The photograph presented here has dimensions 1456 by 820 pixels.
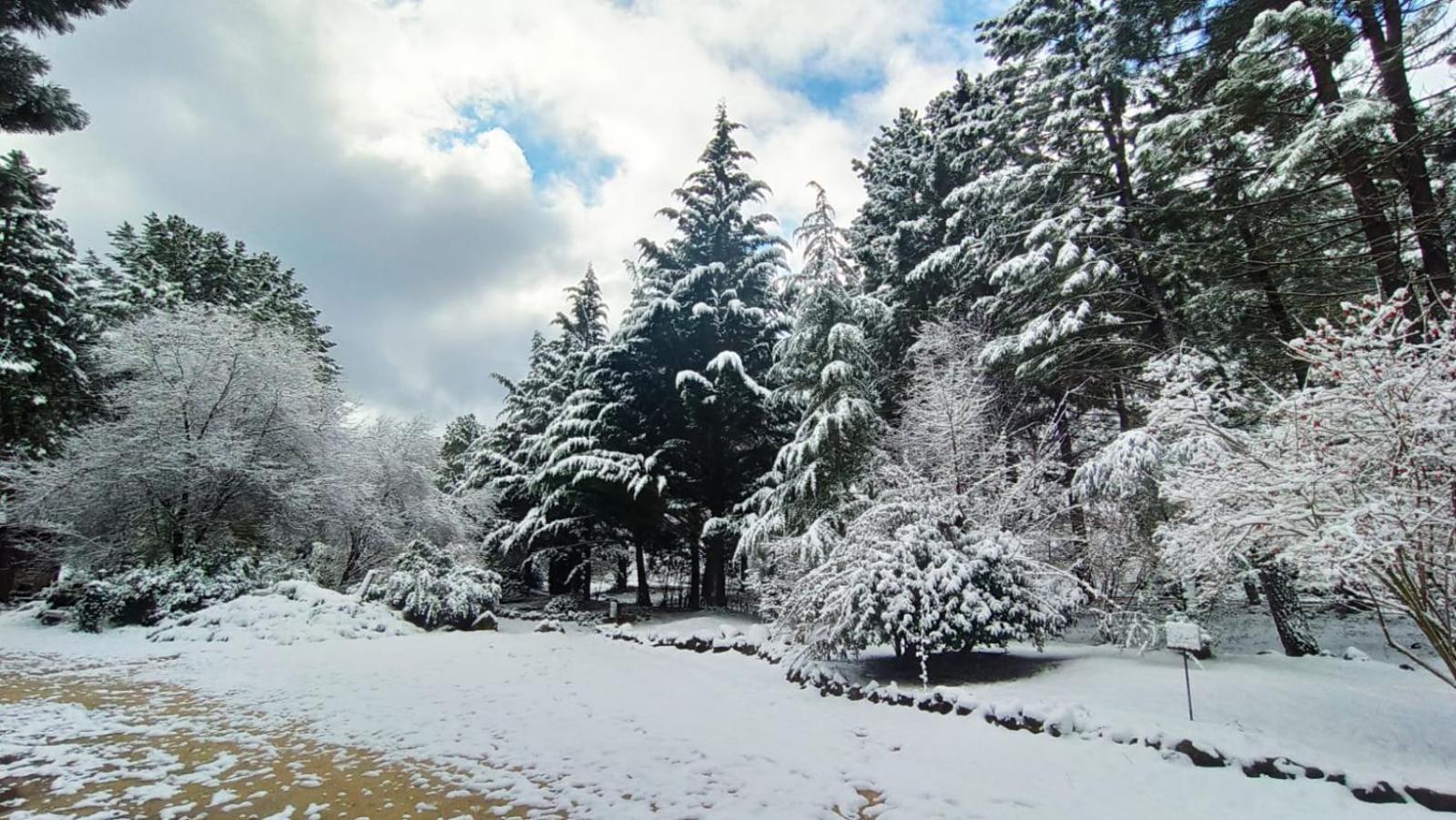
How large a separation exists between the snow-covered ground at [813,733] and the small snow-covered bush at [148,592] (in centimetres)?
304

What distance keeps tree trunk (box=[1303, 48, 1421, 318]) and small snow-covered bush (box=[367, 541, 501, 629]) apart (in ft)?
51.1

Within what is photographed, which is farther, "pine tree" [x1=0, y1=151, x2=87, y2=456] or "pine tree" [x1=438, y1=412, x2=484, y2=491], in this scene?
"pine tree" [x1=438, y1=412, x2=484, y2=491]

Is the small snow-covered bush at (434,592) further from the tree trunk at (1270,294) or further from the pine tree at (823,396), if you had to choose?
the tree trunk at (1270,294)

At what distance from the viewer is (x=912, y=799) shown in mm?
3982

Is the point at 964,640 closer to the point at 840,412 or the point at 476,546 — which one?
the point at 840,412

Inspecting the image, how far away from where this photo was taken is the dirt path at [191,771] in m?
3.65

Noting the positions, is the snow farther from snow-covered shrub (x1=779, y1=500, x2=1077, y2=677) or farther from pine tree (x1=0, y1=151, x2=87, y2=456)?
snow-covered shrub (x1=779, y1=500, x2=1077, y2=677)

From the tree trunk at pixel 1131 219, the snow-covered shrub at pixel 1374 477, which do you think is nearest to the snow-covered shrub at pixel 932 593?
the snow-covered shrub at pixel 1374 477

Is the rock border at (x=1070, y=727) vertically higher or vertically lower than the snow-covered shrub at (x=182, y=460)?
lower

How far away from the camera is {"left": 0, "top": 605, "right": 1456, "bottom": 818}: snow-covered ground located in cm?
391

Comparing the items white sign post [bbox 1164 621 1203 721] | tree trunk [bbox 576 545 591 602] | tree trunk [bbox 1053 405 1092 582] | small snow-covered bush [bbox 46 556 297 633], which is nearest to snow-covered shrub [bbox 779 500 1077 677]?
tree trunk [bbox 1053 405 1092 582]

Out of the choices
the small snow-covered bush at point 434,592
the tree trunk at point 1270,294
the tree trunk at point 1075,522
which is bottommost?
the small snow-covered bush at point 434,592

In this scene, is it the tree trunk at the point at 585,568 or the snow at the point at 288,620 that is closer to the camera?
the snow at the point at 288,620

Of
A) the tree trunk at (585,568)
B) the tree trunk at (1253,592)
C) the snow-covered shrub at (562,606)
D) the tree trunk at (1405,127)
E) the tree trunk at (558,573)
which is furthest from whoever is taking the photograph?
the tree trunk at (558,573)
